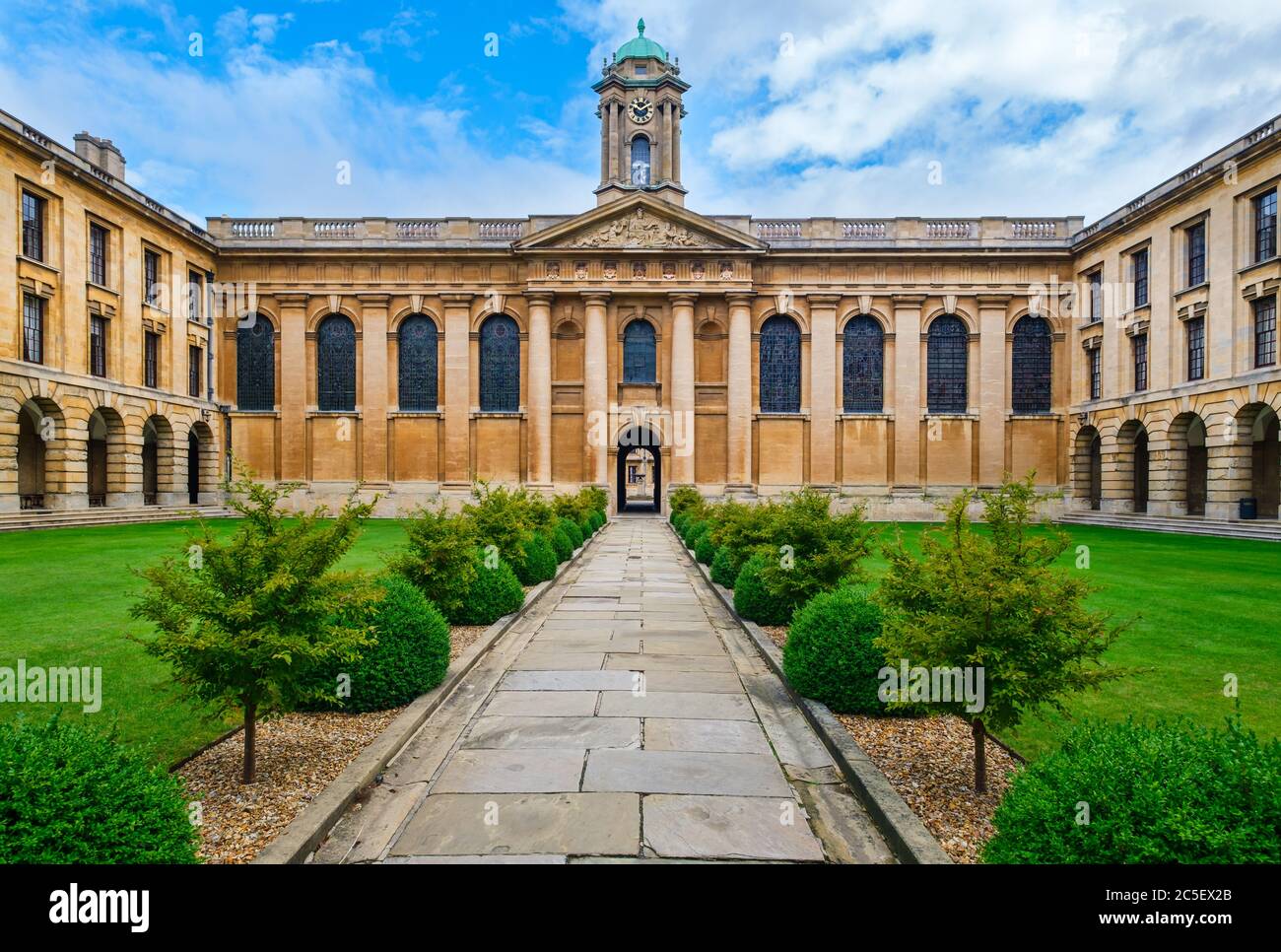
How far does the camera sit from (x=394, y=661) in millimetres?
6824

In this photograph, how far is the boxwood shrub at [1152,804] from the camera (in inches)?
104

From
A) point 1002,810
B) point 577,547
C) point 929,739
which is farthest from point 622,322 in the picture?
point 1002,810

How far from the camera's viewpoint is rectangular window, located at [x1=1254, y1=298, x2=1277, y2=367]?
2573 centimetres

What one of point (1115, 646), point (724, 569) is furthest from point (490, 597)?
point (1115, 646)

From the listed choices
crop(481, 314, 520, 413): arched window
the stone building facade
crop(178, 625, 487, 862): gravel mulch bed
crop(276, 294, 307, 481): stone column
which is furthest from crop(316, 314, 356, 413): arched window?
crop(178, 625, 487, 862): gravel mulch bed

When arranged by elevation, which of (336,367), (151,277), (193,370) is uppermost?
(151,277)

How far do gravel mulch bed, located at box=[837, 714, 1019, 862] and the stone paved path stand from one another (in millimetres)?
391

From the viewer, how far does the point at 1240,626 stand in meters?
10.1

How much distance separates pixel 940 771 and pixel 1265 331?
98.3 ft

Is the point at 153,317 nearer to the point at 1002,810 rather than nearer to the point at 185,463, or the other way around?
the point at 185,463

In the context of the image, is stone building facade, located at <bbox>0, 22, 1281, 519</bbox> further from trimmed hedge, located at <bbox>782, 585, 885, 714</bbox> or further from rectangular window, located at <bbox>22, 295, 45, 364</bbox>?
trimmed hedge, located at <bbox>782, 585, 885, 714</bbox>

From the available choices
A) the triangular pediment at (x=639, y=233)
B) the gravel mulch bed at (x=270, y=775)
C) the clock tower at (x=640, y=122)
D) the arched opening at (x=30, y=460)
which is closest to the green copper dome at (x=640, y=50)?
the clock tower at (x=640, y=122)

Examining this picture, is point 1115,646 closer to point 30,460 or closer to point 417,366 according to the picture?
point 417,366

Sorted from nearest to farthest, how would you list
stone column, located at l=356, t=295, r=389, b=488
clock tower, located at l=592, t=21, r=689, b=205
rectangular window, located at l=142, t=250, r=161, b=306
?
rectangular window, located at l=142, t=250, r=161, b=306 → stone column, located at l=356, t=295, r=389, b=488 → clock tower, located at l=592, t=21, r=689, b=205
